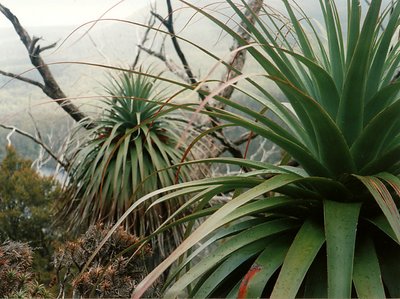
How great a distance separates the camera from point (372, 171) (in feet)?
5.24

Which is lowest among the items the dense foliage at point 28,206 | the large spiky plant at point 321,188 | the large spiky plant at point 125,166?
the dense foliage at point 28,206

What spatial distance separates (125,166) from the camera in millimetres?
4973

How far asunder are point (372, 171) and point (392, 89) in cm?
23

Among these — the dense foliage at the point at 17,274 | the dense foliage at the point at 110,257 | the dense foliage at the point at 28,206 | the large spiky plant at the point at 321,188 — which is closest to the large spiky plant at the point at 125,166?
the dense foliage at the point at 110,257

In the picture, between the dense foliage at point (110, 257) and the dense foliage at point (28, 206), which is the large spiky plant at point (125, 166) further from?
the dense foliage at point (28, 206)

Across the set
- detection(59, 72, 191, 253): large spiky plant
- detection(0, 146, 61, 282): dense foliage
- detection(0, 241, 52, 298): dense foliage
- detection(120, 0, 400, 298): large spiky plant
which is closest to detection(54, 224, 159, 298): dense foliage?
detection(0, 241, 52, 298): dense foliage

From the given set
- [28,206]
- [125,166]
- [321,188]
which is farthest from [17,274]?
[28,206]

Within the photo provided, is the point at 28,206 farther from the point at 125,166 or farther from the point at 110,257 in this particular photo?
the point at 110,257

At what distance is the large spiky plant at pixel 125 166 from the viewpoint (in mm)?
4824

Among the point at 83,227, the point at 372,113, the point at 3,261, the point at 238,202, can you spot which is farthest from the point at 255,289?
the point at 83,227

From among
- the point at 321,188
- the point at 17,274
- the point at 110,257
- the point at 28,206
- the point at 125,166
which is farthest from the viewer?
the point at 28,206

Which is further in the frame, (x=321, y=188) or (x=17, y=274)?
(x=17, y=274)

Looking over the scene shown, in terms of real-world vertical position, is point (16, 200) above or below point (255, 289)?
below

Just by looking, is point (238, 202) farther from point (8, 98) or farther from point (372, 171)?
point (8, 98)
